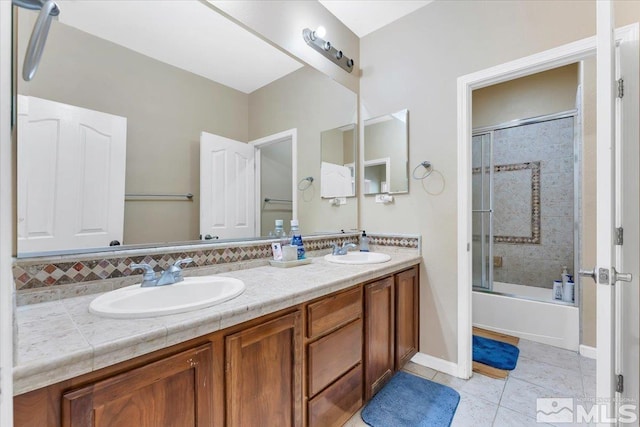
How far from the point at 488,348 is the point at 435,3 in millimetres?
2791

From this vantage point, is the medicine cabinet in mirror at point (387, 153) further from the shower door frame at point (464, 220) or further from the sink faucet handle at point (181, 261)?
the sink faucet handle at point (181, 261)

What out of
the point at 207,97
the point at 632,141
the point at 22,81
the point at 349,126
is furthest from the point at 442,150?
the point at 22,81

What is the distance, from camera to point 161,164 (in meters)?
1.37

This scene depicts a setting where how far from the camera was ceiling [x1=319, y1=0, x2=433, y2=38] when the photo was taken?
211 cm

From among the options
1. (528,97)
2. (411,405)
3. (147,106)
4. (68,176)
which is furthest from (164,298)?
(528,97)

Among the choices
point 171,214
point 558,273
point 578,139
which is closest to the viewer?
point 171,214

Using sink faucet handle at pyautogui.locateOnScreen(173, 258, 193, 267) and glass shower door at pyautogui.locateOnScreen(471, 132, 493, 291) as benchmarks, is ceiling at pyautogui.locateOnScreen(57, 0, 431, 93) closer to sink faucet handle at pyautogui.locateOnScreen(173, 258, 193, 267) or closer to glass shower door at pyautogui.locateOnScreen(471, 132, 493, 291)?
sink faucet handle at pyautogui.locateOnScreen(173, 258, 193, 267)

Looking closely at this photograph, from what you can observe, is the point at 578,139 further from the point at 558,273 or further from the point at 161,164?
the point at 161,164

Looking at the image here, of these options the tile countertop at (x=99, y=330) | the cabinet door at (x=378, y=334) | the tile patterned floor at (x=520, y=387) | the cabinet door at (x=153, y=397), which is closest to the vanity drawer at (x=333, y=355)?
the cabinet door at (x=378, y=334)

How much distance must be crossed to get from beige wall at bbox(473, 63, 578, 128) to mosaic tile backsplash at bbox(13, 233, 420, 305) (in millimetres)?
3058

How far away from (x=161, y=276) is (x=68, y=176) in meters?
0.54

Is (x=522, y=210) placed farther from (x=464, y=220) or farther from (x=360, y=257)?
(x=360, y=257)

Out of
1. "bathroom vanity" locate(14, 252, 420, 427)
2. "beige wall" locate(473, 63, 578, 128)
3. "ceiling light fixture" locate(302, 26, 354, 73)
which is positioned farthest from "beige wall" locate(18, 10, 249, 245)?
"beige wall" locate(473, 63, 578, 128)

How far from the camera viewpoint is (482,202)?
128 inches
